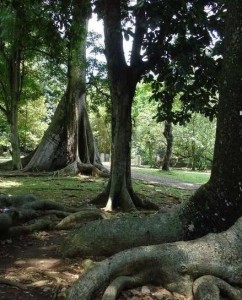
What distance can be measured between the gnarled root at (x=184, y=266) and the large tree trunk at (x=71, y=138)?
50.9 ft

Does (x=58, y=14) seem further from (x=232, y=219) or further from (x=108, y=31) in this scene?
(x=232, y=219)

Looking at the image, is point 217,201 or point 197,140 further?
point 197,140

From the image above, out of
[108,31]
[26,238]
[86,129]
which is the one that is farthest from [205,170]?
[26,238]

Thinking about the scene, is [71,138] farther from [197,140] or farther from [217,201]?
[197,140]

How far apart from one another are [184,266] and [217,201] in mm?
1101

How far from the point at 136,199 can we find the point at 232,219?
17.6 ft

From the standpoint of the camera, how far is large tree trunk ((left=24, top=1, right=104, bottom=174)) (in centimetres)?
2067

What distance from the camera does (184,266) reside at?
4.55m

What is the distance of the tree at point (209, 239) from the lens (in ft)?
14.3

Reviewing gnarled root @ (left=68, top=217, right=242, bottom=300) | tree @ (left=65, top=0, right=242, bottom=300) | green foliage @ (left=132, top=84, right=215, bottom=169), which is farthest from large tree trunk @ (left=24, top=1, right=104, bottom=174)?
gnarled root @ (left=68, top=217, right=242, bottom=300)

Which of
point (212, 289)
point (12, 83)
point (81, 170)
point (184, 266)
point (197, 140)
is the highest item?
point (12, 83)

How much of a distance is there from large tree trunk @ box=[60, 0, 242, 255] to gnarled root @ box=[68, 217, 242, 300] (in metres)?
0.59

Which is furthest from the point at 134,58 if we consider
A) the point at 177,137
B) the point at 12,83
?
the point at 177,137

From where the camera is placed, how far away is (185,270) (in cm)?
454
